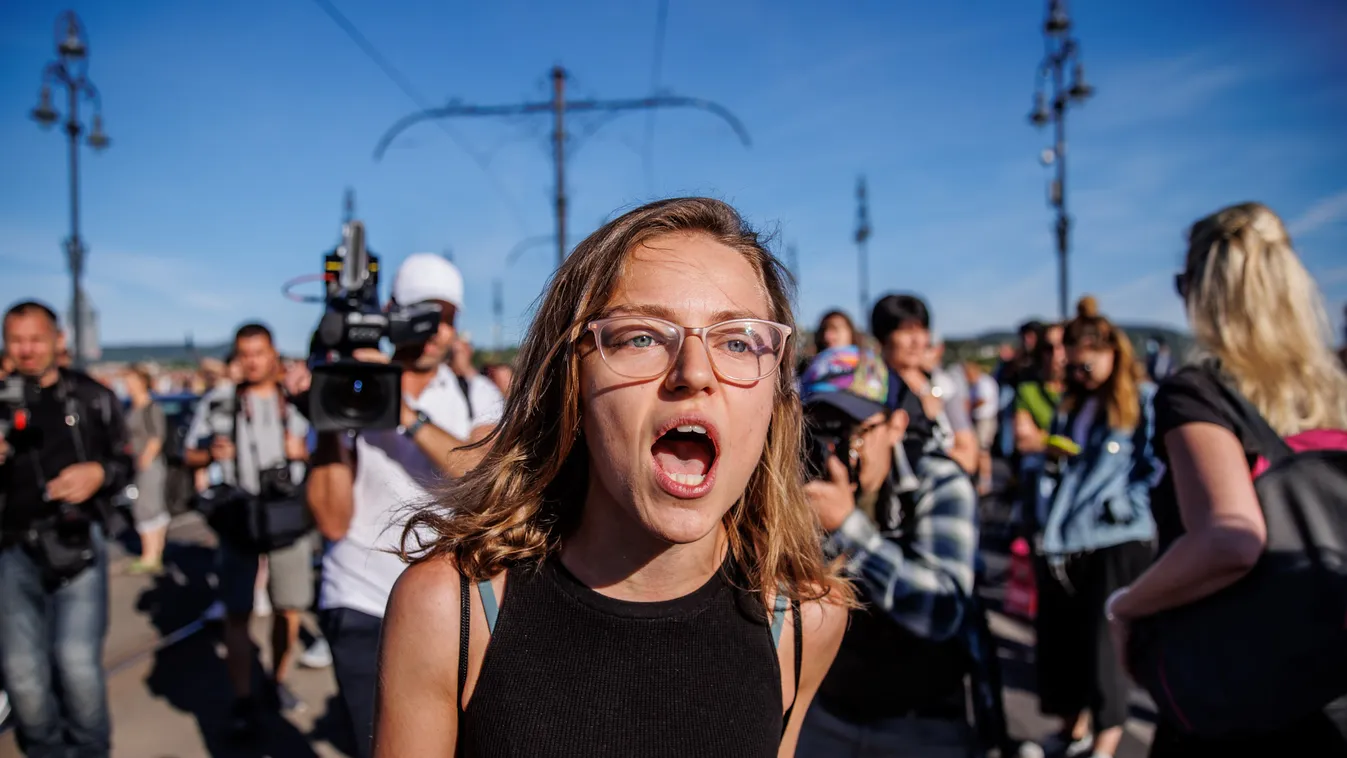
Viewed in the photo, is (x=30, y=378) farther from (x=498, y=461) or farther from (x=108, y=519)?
(x=498, y=461)

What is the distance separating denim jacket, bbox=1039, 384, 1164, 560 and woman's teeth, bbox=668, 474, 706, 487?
11.2ft

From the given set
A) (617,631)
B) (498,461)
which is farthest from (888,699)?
(498,461)

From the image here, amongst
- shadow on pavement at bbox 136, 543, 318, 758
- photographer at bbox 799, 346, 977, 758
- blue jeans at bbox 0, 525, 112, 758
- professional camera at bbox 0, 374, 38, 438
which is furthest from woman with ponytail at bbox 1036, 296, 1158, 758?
professional camera at bbox 0, 374, 38, 438

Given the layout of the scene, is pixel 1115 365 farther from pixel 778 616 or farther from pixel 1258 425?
pixel 778 616

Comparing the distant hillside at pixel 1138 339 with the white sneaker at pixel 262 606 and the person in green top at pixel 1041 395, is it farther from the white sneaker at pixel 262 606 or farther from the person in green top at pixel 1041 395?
the white sneaker at pixel 262 606

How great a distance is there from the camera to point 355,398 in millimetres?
2541

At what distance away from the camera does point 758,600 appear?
1.53 meters

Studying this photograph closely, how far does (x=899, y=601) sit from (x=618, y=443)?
4.06ft

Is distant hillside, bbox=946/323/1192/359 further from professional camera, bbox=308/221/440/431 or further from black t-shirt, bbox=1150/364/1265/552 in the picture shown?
professional camera, bbox=308/221/440/431

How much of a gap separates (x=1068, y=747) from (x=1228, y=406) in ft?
9.56

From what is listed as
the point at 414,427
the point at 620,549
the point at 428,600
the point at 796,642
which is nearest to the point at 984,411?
the point at 414,427

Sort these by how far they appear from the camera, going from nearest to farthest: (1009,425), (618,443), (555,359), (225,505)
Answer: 1. (618,443)
2. (555,359)
3. (225,505)
4. (1009,425)

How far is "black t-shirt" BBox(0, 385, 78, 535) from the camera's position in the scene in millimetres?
3605

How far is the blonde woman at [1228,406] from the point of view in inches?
71.6
